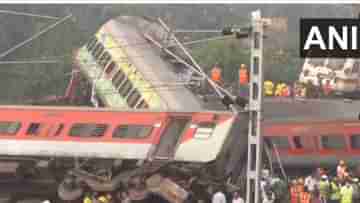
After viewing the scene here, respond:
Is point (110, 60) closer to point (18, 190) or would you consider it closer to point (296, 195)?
point (18, 190)

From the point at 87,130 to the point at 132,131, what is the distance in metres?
1.50

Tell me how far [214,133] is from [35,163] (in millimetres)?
6239

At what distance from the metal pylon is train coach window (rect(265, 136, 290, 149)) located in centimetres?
892

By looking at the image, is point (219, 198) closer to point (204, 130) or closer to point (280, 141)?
point (204, 130)

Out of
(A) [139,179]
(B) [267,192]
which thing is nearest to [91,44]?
(A) [139,179]

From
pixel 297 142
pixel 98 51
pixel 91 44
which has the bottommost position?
pixel 297 142

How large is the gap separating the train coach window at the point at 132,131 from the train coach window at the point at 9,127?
3.30 metres

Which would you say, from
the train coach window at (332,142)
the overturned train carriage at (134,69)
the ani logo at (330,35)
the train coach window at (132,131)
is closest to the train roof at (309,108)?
the ani logo at (330,35)

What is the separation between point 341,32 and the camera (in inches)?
1132

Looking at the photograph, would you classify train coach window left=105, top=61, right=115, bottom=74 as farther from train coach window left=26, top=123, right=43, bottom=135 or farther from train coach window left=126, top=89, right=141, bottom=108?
train coach window left=26, top=123, right=43, bottom=135

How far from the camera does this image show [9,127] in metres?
24.8

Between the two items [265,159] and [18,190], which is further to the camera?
[265,159]

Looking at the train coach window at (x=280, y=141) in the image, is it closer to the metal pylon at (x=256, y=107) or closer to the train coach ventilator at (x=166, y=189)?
the train coach ventilator at (x=166, y=189)

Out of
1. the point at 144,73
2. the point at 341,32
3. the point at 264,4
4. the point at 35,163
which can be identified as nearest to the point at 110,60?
the point at 144,73
